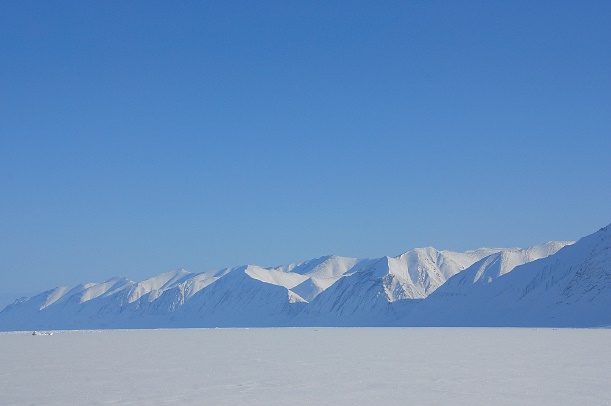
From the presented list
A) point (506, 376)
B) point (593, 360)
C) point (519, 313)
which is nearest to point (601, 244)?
point (519, 313)

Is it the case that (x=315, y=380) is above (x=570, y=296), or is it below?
above

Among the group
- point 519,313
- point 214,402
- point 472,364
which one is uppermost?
point 214,402

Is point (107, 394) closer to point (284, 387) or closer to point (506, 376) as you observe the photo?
point (284, 387)

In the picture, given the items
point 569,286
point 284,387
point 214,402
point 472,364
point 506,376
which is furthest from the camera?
point 569,286

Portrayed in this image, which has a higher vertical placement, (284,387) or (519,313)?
(284,387)

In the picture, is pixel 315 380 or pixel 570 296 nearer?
pixel 315 380

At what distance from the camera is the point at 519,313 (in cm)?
18600

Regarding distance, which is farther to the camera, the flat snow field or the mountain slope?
the mountain slope

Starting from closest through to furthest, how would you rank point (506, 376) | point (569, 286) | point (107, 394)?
1. point (107, 394)
2. point (506, 376)
3. point (569, 286)

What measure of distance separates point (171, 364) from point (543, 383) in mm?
22179

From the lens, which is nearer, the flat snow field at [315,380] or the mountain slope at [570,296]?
the flat snow field at [315,380]

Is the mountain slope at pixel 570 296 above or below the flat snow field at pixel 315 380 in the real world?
below

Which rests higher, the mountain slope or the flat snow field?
the flat snow field

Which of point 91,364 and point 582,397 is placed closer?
point 582,397
